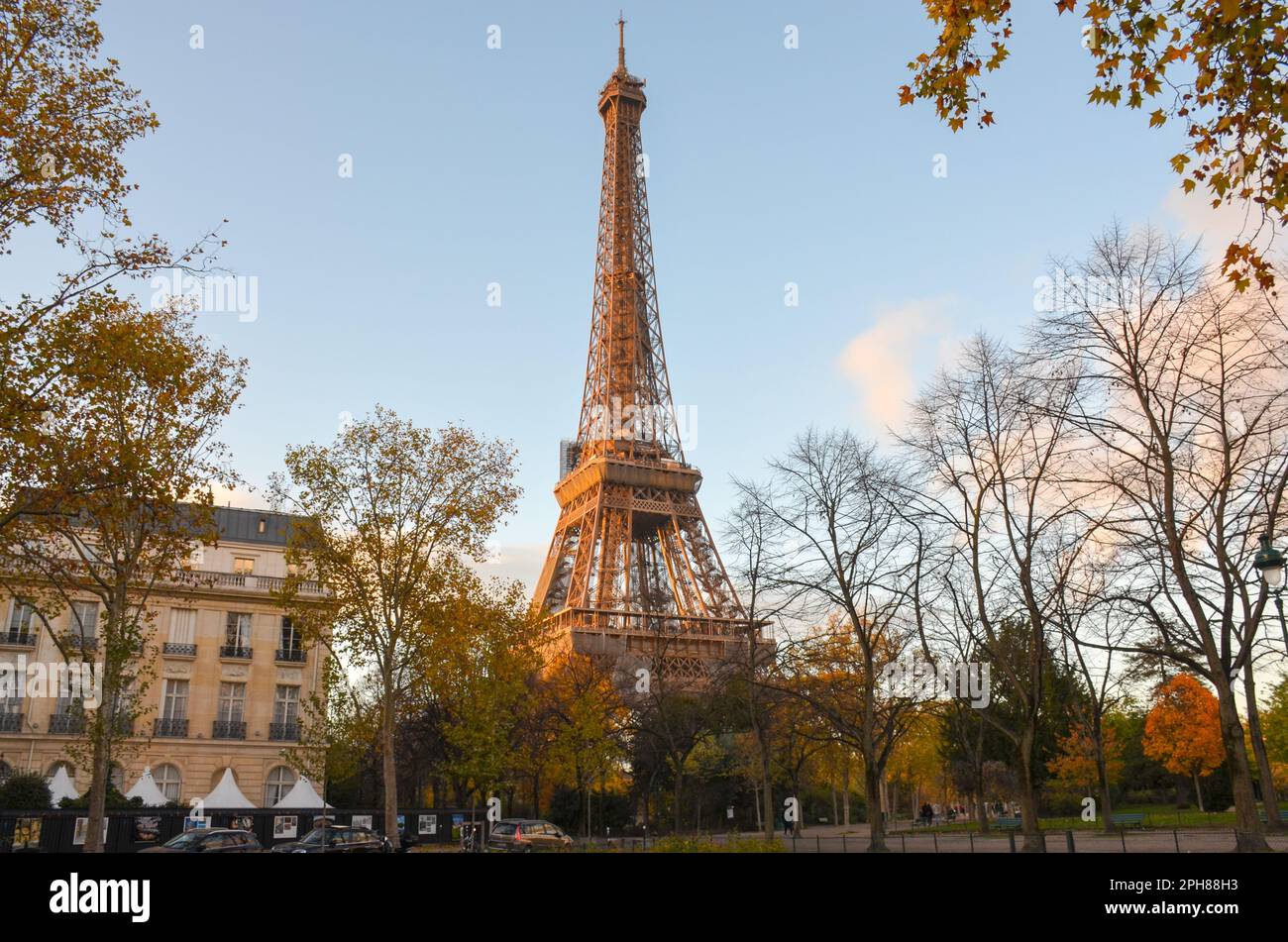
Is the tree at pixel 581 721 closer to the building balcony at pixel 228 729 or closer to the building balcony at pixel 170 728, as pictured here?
the building balcony at pixel 228 729

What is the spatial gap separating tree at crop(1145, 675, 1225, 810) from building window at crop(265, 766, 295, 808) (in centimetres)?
4883

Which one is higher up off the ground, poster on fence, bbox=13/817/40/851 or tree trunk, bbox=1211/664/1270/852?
tree trunk, bbox=1211/664/1270/852

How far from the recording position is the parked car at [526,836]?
127ft

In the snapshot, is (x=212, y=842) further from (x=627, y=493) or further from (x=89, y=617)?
(x=627, y=493)

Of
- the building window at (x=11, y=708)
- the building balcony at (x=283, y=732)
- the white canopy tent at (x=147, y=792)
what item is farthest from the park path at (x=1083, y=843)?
the building window at (x=11, y=708)

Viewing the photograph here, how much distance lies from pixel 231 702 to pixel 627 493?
3713 cm

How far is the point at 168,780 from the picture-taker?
48.9 metres

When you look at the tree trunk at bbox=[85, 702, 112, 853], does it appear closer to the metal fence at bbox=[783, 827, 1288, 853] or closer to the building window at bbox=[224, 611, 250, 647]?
the metal fence at bbox=[783, 827, 1288, 853]

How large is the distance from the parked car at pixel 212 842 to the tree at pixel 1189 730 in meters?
49.1

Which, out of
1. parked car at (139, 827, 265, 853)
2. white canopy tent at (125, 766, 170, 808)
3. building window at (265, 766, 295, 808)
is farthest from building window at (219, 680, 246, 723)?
parked car at (139, 827, 265, 853)

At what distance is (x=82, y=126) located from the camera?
17984 millimetres

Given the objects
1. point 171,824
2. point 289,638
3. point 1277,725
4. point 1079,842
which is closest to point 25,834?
point 171,824

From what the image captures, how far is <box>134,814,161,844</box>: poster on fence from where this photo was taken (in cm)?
3491
